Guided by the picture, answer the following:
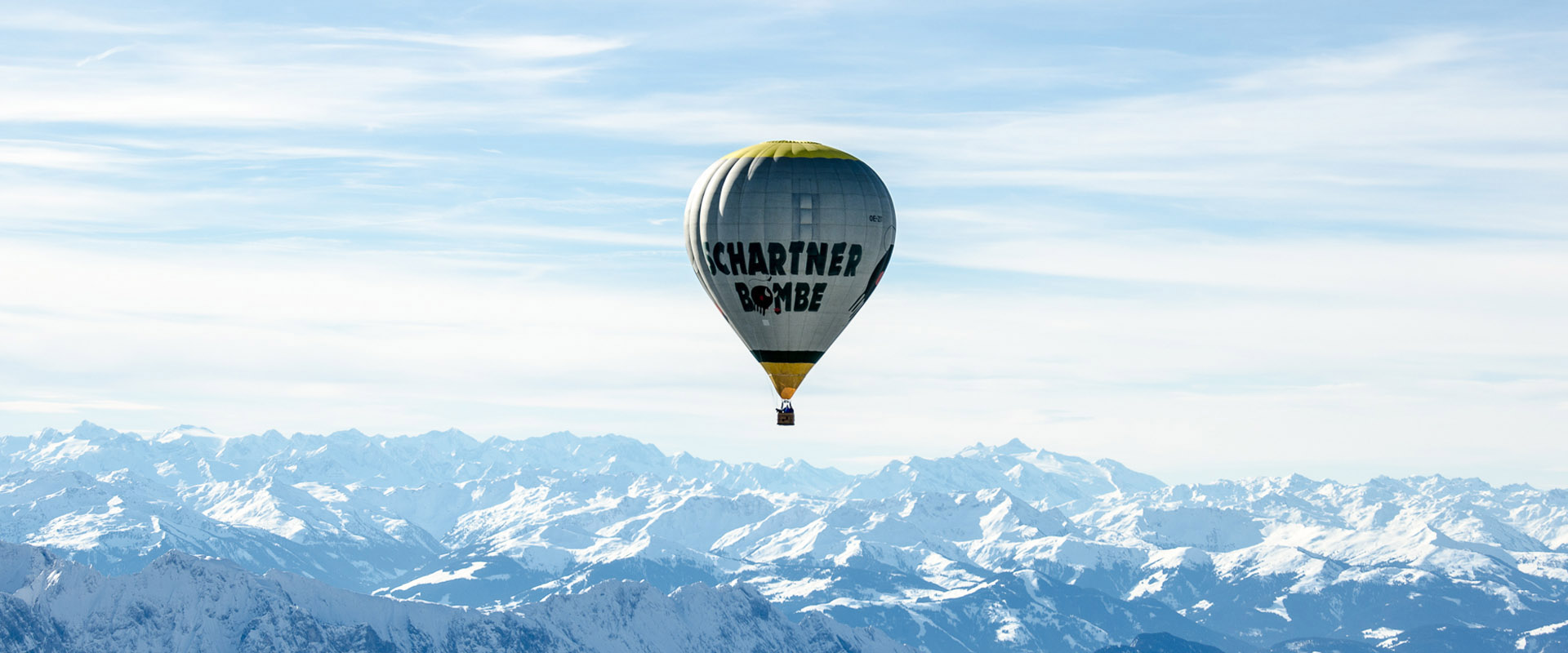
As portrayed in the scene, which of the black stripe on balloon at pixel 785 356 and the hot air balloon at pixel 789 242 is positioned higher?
the hot air balloon at pixel 789 242

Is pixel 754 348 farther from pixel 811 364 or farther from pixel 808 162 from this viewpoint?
pixel 808 162

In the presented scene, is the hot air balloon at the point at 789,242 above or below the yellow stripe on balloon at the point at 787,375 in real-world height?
above

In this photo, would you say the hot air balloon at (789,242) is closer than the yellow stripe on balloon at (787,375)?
Yes

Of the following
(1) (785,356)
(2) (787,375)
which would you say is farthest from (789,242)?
(2) (787,375)

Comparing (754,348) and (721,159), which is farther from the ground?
(721,159)

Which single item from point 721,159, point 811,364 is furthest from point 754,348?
point 721,159

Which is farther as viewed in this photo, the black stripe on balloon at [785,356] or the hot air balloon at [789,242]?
the black stripe on balloon at [785,356]
